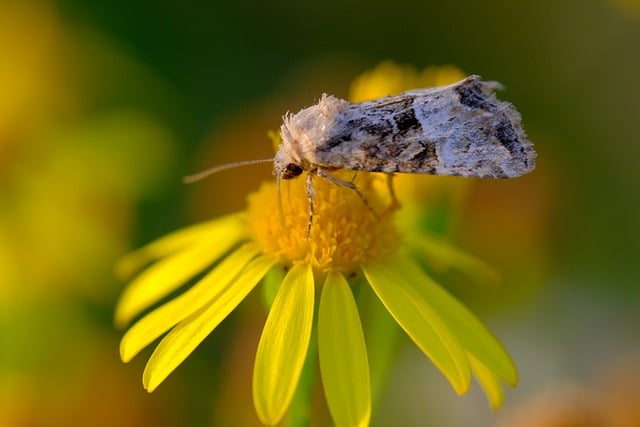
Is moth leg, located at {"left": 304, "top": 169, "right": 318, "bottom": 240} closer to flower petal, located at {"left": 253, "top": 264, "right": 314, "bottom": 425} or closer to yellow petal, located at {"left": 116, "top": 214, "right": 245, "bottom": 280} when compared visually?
flower petal, located at {"left": 253, "top": 264, "right": 314, "bottom": 425}

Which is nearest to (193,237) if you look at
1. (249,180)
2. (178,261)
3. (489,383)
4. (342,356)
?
(178,261)

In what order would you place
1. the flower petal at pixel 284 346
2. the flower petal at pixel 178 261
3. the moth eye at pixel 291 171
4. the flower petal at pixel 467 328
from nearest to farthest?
the flower petal at pixel 284 346
the flower petal at pixel 467 328
the moth eye at pixel 291 171
the flower petal at pixel 178 261

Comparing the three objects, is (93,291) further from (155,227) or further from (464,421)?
(464,421)

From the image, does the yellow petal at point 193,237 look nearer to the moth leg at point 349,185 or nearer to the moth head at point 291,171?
the moth head at point 291,171

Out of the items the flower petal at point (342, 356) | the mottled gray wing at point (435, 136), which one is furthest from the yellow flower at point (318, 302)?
the mottled gray wing at point (435, 136)

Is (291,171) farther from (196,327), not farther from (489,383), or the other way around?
(489,383)

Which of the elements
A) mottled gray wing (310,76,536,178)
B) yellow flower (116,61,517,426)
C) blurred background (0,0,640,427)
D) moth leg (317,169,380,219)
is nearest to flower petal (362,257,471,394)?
yellow flower (116,61,517,426)

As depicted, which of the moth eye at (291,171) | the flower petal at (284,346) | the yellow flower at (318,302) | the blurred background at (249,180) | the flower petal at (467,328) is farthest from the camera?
the blurred background at (249,180)
